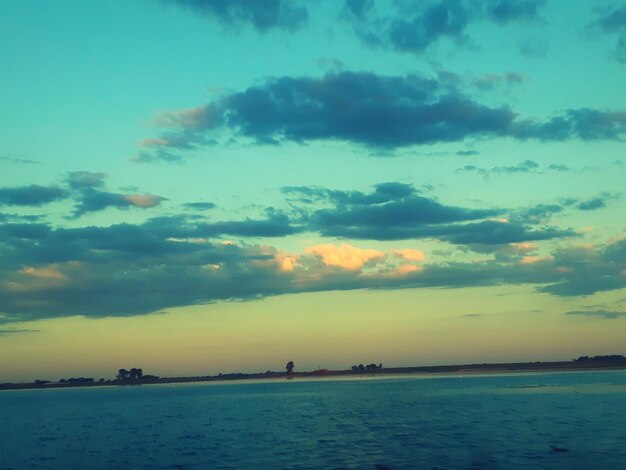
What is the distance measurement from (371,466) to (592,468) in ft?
53.0

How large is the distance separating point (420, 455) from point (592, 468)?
14.0m

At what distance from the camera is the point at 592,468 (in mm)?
43156

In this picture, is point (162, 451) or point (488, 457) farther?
point (162, 451)

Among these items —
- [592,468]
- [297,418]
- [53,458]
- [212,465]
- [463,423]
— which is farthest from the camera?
[297,418]

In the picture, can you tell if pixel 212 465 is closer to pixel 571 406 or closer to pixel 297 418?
pixel 297 418

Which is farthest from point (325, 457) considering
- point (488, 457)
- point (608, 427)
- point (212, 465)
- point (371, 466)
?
point (608, 427)

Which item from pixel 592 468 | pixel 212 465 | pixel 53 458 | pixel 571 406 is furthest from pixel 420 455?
pixel 571 406

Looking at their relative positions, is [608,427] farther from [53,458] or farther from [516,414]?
[53,458]

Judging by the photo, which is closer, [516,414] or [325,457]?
[325,457]

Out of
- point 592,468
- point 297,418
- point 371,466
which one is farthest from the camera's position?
point 297,418

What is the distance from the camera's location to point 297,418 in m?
96.7

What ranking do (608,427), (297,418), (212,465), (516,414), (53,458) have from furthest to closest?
(297,418)
(516,414)
(608,427)
(53,458)
(212,465)

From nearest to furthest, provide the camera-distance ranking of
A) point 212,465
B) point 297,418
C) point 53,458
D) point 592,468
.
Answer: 1. point 592,468
2. point 212,465
3. point 53,458
4. point 297,418

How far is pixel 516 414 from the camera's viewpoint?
8919cm
